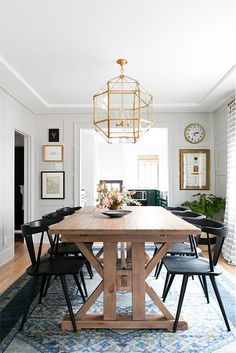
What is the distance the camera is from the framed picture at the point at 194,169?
545 centimetres

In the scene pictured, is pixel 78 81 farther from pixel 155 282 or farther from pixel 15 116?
pixel 155 282

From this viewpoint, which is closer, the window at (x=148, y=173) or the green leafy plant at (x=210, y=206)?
the green leafy plant at (x=210, y=206)

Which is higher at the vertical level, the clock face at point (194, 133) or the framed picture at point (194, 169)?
the clock face at point (194, 133)

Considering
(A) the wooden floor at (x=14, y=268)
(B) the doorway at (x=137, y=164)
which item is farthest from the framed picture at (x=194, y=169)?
(B) the doorway at (x=137, y=164)

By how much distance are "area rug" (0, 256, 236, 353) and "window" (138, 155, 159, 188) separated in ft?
26.8

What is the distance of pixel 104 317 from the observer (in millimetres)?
2264

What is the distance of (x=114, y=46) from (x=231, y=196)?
8.61 feet

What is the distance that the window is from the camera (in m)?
10.8

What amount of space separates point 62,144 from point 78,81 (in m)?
1.81

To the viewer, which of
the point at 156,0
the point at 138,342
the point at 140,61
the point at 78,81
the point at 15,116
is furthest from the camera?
the point at 15,116

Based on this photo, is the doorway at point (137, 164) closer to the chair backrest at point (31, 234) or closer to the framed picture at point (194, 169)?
the framed picture at point (194, 169)

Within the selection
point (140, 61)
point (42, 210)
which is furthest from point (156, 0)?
point (42, 210)

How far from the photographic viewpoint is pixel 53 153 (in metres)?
5.50

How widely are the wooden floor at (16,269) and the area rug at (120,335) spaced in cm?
61
